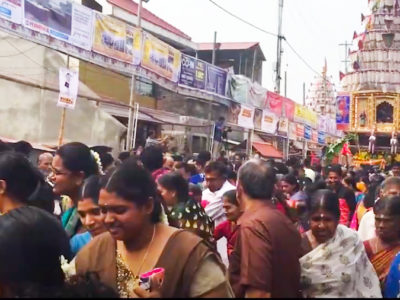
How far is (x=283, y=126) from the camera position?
74.7ft

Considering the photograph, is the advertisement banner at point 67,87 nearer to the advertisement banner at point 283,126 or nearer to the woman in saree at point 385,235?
the woman in saree at point 385,235

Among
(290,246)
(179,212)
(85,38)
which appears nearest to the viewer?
(290,246)

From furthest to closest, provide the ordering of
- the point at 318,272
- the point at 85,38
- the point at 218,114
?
the point at 218,114, the point at 85,38, the point at 318,272

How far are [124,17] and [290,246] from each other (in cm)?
1897

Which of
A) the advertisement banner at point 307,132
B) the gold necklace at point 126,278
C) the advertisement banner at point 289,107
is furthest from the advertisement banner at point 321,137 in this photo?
the gold necklace at point 126,278

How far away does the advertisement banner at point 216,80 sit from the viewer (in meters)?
16.5

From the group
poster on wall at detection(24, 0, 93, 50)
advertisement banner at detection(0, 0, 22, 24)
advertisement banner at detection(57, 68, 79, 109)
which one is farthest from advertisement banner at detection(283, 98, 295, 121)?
advertisement banner at detection(0, 0, 22, 24)

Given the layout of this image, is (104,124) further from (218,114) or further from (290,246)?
(290,246)

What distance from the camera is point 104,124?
15.1m

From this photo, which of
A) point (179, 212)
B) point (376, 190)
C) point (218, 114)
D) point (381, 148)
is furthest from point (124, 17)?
point (381, 148)

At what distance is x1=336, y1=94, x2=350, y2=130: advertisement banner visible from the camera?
134 ft

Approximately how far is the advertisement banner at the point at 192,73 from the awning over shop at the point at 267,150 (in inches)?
398

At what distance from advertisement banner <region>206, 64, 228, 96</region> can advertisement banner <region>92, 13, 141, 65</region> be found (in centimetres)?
408

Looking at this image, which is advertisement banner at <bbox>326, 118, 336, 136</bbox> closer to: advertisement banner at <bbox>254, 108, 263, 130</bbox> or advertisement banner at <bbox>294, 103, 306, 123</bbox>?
advertisement banner at <bbox>294, 103, 306, 123</bbox>
